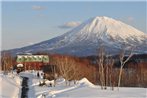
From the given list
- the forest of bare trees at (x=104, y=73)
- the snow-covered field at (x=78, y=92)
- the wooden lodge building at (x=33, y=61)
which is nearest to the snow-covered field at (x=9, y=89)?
the snow-covered field at (x=78, y=92)

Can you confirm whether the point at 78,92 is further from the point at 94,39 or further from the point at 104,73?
the point at 94,39

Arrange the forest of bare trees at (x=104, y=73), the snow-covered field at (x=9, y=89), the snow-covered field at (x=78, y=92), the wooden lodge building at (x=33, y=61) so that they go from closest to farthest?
the snow-covered field at (x=78, y=92)
the snow-covered field at (x=9, y=89)
the forest of bare trees at (x=104, y=73)
the wooden lodge building at (x=33, y=61)

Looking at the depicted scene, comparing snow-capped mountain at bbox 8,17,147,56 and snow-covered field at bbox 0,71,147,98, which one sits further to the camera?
snow-capped mountain at bbox 8,17,147,56

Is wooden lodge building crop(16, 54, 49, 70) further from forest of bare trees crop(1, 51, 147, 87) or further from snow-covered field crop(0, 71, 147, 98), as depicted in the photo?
snow-covered field crop(0, 71, 147, 98)

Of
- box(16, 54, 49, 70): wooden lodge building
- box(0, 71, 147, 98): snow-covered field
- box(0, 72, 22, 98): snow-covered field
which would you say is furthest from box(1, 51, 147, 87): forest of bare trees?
box(16, 54, 49, 70): wooden lodge building

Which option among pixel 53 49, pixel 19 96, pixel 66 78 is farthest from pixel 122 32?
pixel 19 96

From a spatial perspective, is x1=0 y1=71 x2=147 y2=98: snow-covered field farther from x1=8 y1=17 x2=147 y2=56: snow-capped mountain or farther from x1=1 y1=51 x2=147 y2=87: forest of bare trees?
x1=8 y1=17 x2=147 y2=56: snow-capped mountain

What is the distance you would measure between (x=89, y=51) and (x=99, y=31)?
20.2ft

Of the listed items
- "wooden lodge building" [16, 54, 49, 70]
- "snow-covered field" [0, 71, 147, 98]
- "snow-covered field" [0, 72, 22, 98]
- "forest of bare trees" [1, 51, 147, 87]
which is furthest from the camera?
"wooden lodge building" [16, 54, 49, 70]

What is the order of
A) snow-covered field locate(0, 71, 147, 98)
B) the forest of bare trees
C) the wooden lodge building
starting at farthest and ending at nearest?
the wooden lodge building < the forest of bare trees < snow-covered field locate(0, 71, 147, 98)

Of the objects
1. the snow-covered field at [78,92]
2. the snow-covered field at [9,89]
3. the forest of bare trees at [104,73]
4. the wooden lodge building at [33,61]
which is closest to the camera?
the snow-covered field at [78,92]

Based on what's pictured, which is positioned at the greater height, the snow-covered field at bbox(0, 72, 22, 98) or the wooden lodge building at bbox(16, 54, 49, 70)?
the wooden lodge building at bbox(16, 54, 49, 70)

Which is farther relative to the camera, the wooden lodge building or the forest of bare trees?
the wooden lodge building

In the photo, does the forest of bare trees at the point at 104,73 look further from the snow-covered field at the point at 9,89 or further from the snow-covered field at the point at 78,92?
the snow-covered field at the point at 9,89
